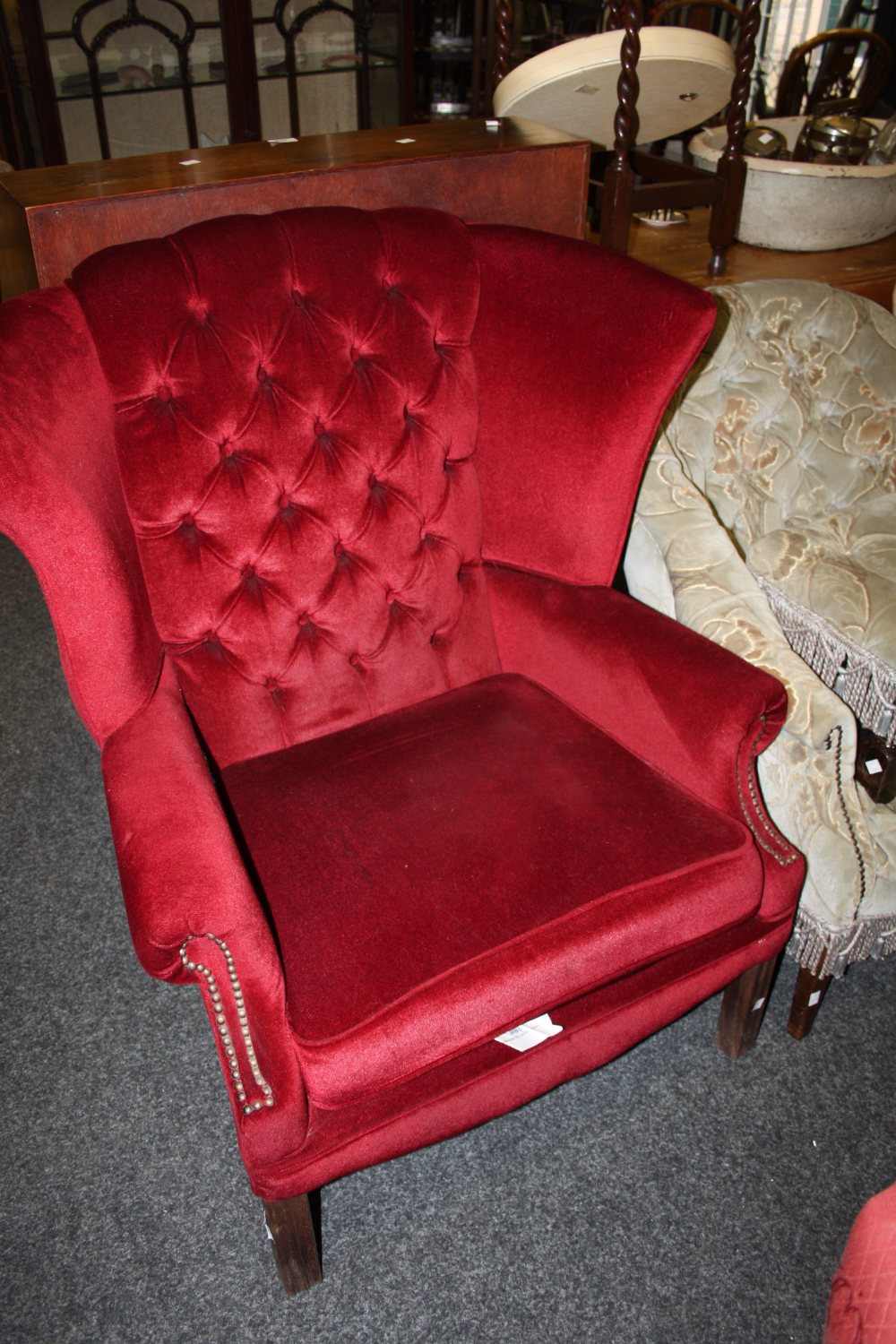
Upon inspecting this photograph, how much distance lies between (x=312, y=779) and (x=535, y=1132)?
22.4 inches

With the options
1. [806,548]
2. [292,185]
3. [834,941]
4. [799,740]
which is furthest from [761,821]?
[292,185]

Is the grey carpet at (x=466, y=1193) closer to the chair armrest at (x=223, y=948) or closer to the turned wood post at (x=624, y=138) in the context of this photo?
the chair armrest at (x=223, y=948)

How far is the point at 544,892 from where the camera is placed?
3.68ft

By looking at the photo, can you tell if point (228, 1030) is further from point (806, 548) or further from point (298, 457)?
point (806, 548)

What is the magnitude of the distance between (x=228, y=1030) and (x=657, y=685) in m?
0.66

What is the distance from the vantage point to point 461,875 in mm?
1144

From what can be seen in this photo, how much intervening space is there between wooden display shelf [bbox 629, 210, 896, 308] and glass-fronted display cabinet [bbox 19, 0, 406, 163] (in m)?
1.89

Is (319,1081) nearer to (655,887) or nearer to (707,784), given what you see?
(655,887)

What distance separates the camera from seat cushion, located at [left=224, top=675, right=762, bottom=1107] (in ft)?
3.36

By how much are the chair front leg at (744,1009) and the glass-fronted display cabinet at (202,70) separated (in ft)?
9.64

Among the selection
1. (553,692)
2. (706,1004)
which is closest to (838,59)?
(553,692)

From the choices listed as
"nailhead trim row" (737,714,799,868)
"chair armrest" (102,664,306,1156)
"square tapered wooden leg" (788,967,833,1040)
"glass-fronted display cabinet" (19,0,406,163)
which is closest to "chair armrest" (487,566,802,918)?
"nailhead trim row" (737,714,799,868)

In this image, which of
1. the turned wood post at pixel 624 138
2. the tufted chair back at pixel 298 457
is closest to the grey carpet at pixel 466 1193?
the tufted chair back at pixel 298 457

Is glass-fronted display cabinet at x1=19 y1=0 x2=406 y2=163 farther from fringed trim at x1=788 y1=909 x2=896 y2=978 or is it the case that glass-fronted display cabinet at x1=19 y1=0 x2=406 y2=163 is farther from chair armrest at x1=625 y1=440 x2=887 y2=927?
fringed trim at x1=788 y1=909 x2=896 y2=978
